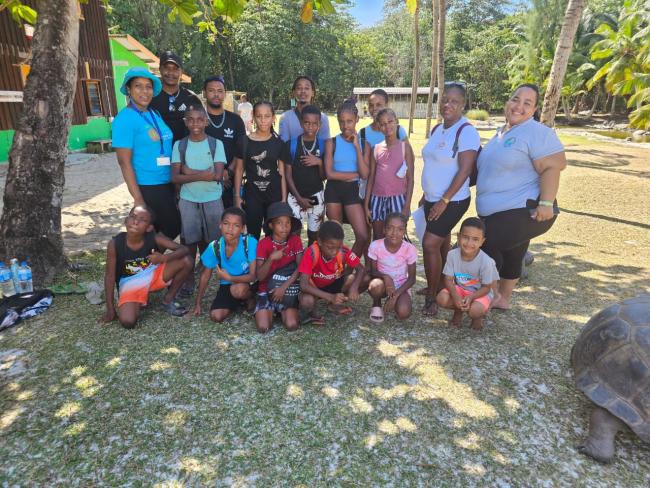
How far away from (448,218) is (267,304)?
1863 mm

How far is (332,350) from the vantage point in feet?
11.9

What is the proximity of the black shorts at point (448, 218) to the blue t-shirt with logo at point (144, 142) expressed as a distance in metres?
2.61

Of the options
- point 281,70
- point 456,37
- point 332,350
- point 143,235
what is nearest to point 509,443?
point 332,350

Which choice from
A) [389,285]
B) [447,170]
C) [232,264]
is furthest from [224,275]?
[447,170]

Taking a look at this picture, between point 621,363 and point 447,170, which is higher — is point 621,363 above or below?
below

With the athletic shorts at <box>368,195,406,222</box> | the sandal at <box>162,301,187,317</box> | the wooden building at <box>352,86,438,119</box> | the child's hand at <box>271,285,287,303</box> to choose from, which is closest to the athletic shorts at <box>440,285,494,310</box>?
the athletic shorts at <box>368,195,406,222</box>

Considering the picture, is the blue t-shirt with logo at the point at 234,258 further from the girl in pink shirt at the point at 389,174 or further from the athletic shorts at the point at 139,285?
the girl in pink shirt at the point at 389,174

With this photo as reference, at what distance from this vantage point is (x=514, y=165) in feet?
11.8

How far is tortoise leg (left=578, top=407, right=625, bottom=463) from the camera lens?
2.50 meters

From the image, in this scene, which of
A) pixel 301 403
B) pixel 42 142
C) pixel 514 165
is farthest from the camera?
pixel 42 142

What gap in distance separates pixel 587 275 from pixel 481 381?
9.65 feet

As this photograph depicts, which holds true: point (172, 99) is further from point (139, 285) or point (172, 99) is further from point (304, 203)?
point (139, 285)

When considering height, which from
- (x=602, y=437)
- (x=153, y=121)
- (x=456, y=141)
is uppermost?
(x=153, y=121)

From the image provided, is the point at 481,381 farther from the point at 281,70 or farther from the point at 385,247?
the point at 281,70
